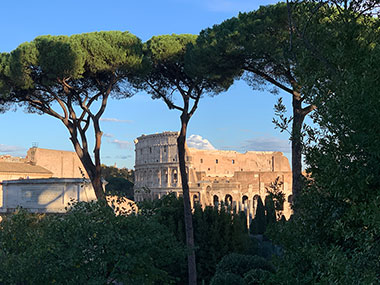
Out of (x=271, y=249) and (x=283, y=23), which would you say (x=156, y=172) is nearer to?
(x=271, y=249)

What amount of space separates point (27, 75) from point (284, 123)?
9722 mm

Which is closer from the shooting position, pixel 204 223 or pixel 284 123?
pixel 284 123

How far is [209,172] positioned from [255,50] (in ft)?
171

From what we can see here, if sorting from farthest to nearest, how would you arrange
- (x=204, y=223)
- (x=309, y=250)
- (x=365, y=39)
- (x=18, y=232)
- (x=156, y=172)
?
(x=156, y=172), (x=204, y=223), (x=18, y=232), (x=365, y=39), (x=309, y=250)

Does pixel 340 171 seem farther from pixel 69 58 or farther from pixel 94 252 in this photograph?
pixel 69 58

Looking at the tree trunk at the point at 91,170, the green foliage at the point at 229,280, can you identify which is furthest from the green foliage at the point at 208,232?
the green foliage at the point at 229,280

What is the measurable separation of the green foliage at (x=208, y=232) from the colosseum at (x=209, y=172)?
84.1ft

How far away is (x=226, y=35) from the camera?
38.5 ft

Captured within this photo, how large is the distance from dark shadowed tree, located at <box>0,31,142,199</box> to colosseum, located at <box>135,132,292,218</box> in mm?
26190

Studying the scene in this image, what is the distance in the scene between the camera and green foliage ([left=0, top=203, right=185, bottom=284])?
24.7 ft

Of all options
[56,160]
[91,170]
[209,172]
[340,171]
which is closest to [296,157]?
[340,171]

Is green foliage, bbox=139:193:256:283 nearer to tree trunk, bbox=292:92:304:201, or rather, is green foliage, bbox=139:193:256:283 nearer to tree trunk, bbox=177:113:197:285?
tree trunk, bbox=177:113:197:285

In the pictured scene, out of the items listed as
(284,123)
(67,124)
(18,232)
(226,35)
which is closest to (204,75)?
(226,35)

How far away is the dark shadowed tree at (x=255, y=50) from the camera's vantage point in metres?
10.8
